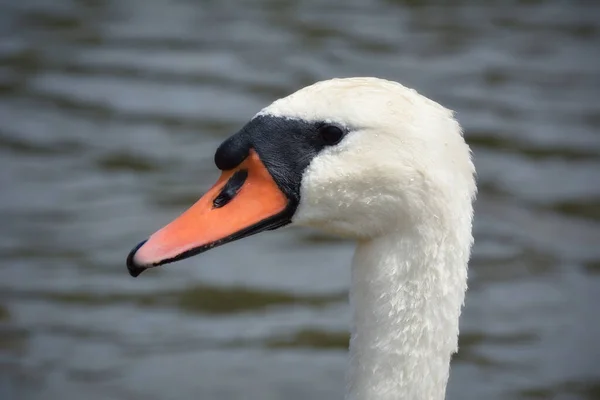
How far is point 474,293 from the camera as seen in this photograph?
7.75 m

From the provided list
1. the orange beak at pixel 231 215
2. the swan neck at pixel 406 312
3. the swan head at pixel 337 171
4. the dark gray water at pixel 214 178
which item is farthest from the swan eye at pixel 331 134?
the dark gray water at pixel 214 178

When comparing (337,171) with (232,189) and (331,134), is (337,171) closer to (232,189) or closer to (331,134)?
(331,134)

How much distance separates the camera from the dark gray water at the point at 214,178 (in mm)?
7121

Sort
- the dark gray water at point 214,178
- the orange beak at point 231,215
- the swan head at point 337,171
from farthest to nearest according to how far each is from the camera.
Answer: the dark gray water at point 214,178 → the orange beak at point 231,215 → the swan head at point 337,171

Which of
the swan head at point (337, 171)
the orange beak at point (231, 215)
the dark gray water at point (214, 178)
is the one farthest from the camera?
the dark gray water at point (214, 178)

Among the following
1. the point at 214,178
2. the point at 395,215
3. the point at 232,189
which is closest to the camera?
the point at 395,215

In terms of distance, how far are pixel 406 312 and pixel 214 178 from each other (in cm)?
543

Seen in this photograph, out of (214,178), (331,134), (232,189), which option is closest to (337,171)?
(331,134)

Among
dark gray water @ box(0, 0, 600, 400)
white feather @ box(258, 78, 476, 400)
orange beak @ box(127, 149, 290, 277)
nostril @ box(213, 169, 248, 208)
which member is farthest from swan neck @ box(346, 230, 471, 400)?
dark gray water @ box(0, 0, 600, 400)

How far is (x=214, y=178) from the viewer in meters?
8.96

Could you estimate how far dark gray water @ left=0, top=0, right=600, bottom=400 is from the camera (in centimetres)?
712

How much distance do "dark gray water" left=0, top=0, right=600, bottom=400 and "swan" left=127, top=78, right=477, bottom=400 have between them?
3.23 meters

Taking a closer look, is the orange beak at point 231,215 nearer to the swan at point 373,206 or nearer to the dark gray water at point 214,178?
the swan at point 373,206

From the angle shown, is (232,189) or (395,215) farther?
(232,189)
